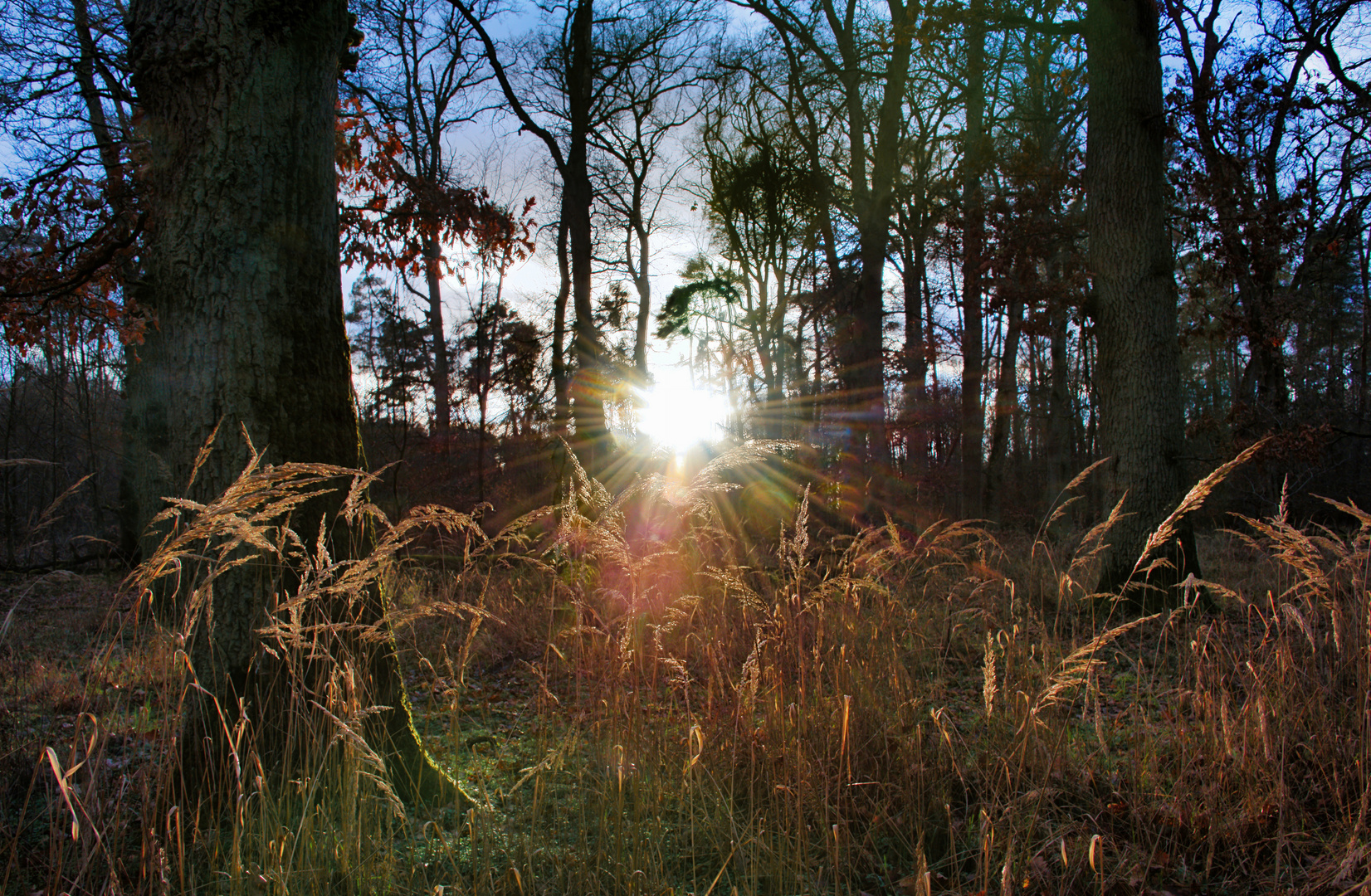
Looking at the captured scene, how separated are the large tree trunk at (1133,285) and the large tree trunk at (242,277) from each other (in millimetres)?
5576

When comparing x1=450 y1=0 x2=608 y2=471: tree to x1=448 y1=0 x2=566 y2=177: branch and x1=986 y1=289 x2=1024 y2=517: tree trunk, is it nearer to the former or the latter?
x1=448 y1=0 x2=566 y2=177: branch

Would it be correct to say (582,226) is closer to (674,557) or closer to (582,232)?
(582,232)

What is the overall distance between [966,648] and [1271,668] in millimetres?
1800

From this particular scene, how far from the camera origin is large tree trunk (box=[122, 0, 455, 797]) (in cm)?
229

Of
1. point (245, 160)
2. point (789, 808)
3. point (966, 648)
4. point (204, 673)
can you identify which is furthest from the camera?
point (966, 648)

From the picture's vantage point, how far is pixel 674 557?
2.61m

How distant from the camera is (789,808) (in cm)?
194

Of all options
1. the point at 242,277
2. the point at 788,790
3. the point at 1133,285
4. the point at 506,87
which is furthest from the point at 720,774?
the point at 506,87

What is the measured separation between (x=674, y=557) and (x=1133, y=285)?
5094 mm

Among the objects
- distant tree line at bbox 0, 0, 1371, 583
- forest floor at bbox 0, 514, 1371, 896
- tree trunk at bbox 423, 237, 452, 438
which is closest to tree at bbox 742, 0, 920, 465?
distant tree line at bbox 0, 0, 1371, 583

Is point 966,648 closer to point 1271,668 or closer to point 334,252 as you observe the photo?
point 1271,668

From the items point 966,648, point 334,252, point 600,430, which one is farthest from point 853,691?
point 600,430

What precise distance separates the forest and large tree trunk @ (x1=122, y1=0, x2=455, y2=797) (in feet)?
0.05

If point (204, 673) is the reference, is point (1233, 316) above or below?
above
